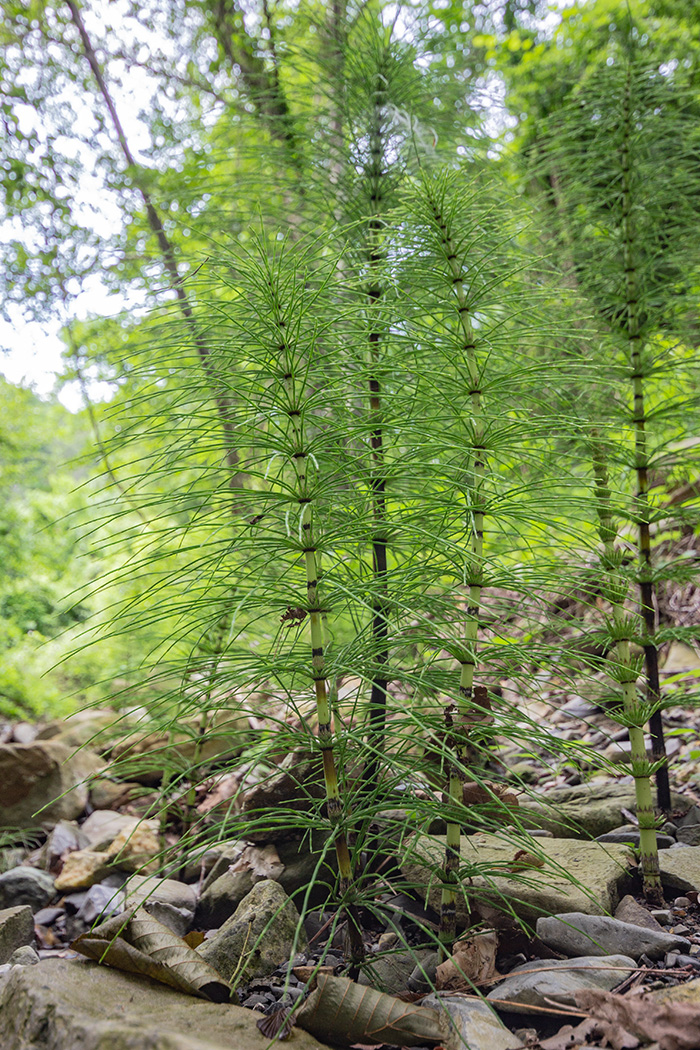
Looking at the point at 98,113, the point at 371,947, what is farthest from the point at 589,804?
the point at 98,113

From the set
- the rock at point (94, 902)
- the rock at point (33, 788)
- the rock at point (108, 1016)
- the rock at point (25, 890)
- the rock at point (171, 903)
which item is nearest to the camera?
the rock at point (108, 1016)

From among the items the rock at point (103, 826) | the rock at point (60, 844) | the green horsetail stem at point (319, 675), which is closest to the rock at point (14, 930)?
the rock at point (103, 826)

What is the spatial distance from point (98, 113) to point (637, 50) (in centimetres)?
544

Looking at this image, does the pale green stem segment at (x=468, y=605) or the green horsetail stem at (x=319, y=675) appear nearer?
the green horsetail stem at (x=319, y=675)

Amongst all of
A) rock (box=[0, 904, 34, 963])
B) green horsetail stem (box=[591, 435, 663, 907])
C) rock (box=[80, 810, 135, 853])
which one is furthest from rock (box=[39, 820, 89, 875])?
green horsetail stem (box=[591, 435, 663, 907])

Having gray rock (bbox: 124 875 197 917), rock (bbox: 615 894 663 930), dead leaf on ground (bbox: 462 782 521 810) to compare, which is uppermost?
dead leaf on ground (bbox: 462 782 521 810)

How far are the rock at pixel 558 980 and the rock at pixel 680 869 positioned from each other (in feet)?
1.49

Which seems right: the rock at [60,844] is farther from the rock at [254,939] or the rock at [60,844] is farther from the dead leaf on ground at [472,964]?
the dead leaf on ground at [472,964]

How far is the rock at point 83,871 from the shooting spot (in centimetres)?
277

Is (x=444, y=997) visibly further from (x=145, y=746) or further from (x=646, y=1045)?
(x=145, y=746)

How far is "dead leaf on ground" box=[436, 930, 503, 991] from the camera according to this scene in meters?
1.43

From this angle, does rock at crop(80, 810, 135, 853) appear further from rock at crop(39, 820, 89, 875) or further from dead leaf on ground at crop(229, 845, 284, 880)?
dead leaf on ground at crop(229, 845, 284, 880)

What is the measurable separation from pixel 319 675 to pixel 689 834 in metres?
1.55

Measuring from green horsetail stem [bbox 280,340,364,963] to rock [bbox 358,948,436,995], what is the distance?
0.38 ft
